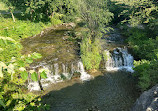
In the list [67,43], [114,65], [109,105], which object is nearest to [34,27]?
[67,43]

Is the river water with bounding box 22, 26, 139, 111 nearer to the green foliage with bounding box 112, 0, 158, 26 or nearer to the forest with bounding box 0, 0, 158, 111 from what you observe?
the forest with bounding box 0, 0, 158, 111

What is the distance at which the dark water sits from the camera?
920 cm

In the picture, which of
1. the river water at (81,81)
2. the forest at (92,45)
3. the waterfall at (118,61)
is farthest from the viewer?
the waterfall at (118,61)

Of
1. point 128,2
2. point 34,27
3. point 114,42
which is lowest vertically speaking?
point 114,42

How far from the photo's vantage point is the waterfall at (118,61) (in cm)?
1427

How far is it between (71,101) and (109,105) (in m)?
3.02

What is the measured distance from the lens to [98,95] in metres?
10.4

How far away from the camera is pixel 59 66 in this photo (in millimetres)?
12711

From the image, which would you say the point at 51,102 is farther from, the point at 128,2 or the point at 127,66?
the point at 128,2

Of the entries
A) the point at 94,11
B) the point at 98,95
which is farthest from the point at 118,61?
the point at 94,11

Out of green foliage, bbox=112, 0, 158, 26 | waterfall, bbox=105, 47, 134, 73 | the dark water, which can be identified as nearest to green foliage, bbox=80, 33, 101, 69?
waterfall, bbox=105, 47, 134, 73

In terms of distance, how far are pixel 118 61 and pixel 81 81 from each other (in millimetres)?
5550

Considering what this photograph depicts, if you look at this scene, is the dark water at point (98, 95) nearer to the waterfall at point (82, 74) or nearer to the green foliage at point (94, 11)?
the waterfall at point (82, 74)

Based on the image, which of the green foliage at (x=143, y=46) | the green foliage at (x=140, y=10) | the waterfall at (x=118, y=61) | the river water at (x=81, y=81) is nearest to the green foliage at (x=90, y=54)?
the river water at (x=81, y=81)
